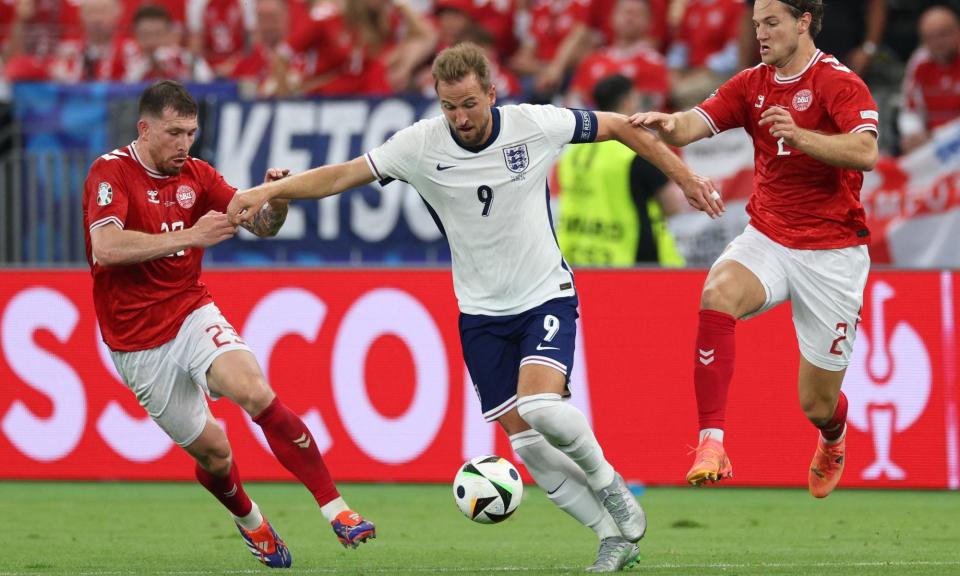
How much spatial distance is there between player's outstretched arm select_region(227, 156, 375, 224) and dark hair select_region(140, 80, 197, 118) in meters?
0.79

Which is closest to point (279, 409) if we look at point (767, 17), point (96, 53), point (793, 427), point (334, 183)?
point (334, 183)

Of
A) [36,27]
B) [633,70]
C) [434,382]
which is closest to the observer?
[434,382]

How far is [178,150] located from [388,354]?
387 centimetres

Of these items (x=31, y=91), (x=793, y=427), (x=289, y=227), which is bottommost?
(x=793, y=427)

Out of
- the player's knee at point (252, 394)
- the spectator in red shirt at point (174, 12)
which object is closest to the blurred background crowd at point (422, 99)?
the spectator in red shirt at point (174, 12)

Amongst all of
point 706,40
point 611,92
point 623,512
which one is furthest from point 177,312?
point 706,40

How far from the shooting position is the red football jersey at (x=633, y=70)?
14.5 meters

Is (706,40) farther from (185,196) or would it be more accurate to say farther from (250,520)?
(250,520)

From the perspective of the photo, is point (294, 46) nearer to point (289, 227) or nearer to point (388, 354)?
point (289, 227)

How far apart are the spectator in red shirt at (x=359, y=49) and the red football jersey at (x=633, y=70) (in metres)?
1.91

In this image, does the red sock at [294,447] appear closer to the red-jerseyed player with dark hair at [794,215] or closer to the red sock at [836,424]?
the red-jerseyed player with dark hair at [794,215]

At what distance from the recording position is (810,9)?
8.18 meters

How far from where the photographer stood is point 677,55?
15.8m

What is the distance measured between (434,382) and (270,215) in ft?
12.6
